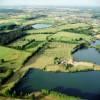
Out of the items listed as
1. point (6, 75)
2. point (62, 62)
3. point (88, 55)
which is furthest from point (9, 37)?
point (6, 75)

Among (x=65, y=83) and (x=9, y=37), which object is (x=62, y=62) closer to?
(x=65, y=83)

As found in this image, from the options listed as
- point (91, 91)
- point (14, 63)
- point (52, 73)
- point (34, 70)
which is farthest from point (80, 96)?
point (14, 63)

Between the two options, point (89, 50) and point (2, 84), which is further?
point (89, 50)

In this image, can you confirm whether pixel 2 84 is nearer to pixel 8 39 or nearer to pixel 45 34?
pixel 8 39

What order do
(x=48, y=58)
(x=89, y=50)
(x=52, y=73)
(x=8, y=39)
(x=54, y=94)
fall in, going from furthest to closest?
(x=8, y=39) → (x=89, y=50) → (x=48, y=58) → (x=52, y=73) → (x=54, y=94)

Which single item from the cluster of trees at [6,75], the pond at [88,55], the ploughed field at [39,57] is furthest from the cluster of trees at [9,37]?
the cluster of trees at [6,75]

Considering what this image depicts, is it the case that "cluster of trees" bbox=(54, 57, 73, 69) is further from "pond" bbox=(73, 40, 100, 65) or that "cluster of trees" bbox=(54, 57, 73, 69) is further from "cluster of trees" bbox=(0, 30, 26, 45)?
"cluster of trees" bbox=(0, 30, 26, 45)

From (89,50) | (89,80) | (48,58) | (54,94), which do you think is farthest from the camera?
(89,50)
